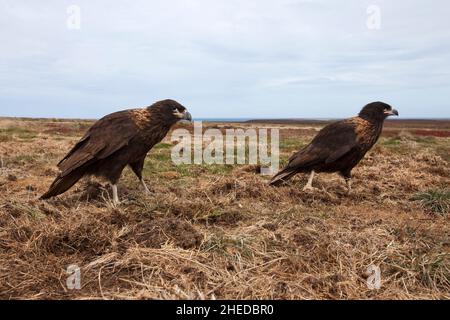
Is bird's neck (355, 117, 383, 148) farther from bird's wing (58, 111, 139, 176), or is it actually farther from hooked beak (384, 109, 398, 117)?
bird's wing (58, 111, 139, 176)

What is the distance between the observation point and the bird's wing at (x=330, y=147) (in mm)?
7578

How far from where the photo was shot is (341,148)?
24.9 feet

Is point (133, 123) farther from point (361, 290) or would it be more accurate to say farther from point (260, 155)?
point (260, 155)

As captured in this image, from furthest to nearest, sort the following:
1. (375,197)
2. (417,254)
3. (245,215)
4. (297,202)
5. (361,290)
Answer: (375,197), (297,202), (245,215), (417,254), (361,290)

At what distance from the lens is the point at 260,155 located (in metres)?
13.5

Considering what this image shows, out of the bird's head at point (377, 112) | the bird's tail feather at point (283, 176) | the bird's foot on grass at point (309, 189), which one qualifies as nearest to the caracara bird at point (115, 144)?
the bird's tail feather at point (283, 176)

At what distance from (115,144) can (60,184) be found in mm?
980

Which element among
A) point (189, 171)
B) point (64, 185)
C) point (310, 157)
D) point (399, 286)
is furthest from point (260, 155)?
point (399, 286)

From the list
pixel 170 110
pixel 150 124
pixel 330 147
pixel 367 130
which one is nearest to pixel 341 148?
pixel 330 147

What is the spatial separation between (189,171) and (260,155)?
13.9ft

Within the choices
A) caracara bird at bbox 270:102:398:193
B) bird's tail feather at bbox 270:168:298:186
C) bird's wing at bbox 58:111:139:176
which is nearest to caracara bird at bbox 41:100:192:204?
bird's wing at bbox 58:111:139:176

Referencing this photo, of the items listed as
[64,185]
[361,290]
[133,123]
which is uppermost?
[133,123]

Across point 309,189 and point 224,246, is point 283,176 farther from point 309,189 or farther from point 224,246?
point 224,246

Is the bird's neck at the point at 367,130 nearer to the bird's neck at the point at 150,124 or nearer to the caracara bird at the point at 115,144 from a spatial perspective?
the caracara bird at the point at 115,144
